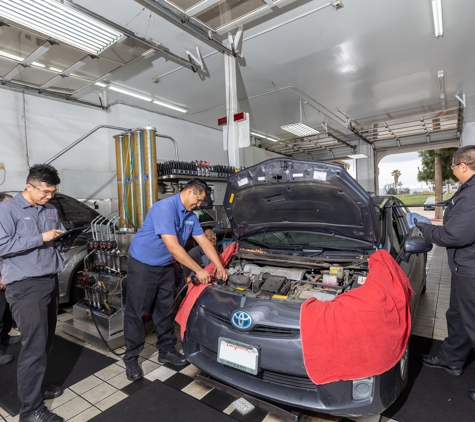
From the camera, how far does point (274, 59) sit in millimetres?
5723

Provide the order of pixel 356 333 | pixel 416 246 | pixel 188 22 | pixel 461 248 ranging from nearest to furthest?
pixel 356 333 → pixel 461 248 → pixel 416 246 → pixel 188 22

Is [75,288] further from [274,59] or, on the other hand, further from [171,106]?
[171,106]

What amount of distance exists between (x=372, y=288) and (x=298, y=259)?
2.49ft

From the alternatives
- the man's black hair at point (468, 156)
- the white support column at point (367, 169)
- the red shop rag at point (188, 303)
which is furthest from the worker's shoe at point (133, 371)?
the white support column at point (367, 169)

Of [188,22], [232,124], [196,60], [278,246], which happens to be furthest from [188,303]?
[196,60]

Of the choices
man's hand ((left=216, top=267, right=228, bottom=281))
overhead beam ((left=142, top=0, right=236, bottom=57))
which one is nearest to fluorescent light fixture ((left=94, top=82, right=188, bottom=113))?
overhead beam ((left=142, top=0, right=236, bottom=57))

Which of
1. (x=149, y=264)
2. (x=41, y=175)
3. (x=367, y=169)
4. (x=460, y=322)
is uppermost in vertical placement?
(x=367, y=169)

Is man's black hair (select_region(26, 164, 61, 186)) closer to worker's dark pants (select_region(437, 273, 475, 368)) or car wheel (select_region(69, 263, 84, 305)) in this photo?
car wheel (select_region(69, 263, 84, 305))

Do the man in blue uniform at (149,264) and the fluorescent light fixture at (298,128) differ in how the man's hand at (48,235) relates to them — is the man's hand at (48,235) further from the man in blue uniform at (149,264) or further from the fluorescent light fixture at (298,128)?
the fluorescent light fixture at (298,128)

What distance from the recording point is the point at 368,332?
1.65 meters

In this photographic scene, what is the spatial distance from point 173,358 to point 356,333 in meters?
1.74

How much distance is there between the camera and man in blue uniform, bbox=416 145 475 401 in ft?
6.75

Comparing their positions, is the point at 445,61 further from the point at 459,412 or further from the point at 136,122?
the point at 136,122

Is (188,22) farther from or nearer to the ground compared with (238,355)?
farther from the ground
